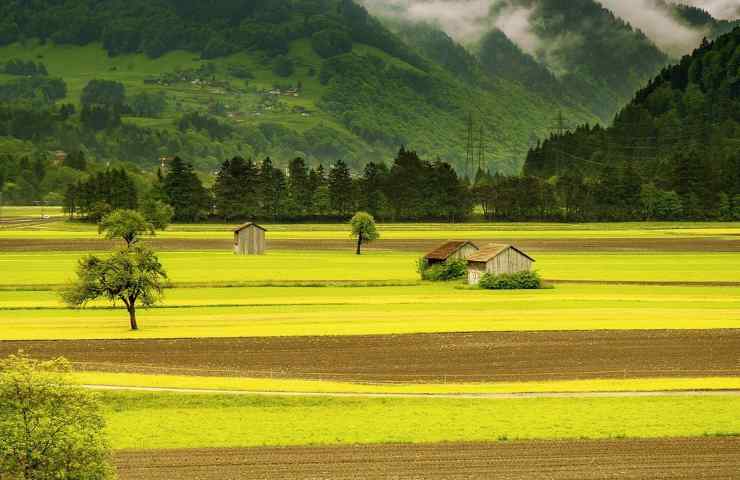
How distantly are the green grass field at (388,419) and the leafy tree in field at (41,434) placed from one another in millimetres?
10482

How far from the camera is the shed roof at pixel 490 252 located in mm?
95250

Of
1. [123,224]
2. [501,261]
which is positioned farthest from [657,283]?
[123,224]

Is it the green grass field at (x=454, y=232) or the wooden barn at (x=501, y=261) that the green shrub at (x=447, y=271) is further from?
the green grass field at (x=454, y=232)

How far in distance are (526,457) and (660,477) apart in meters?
4.73

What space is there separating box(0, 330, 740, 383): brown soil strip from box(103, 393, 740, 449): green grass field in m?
5.67

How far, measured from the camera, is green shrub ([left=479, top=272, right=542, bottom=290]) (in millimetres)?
94438

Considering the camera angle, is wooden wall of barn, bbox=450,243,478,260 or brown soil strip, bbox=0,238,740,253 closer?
wooden wall of barn, bbox=450,243,478,260

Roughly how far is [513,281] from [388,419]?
53.8m

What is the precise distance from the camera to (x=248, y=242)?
138 meters

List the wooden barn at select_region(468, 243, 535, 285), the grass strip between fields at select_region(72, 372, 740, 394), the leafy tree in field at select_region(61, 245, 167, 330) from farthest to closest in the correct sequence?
the wooden barn at select_region(468, 243, 535, 285) → the leafy tree in field at select_region(61, 245, 167, 330) → the grass strip between fields at select_region(72, 372, 740, 394)

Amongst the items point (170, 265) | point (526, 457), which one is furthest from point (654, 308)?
point (170, 265)

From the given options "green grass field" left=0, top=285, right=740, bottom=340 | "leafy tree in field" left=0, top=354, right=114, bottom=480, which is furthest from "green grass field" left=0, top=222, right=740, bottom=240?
"leafy tree in field" left=0, top=354, right=114, bottom=480


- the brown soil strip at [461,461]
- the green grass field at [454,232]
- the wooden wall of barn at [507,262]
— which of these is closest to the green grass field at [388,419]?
the brown soil strip at [461,461]

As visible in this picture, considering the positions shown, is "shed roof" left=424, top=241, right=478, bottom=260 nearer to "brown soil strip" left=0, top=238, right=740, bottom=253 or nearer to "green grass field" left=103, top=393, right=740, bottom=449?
"brown soil strip" left=0, top=238, right=740, bottom=253
